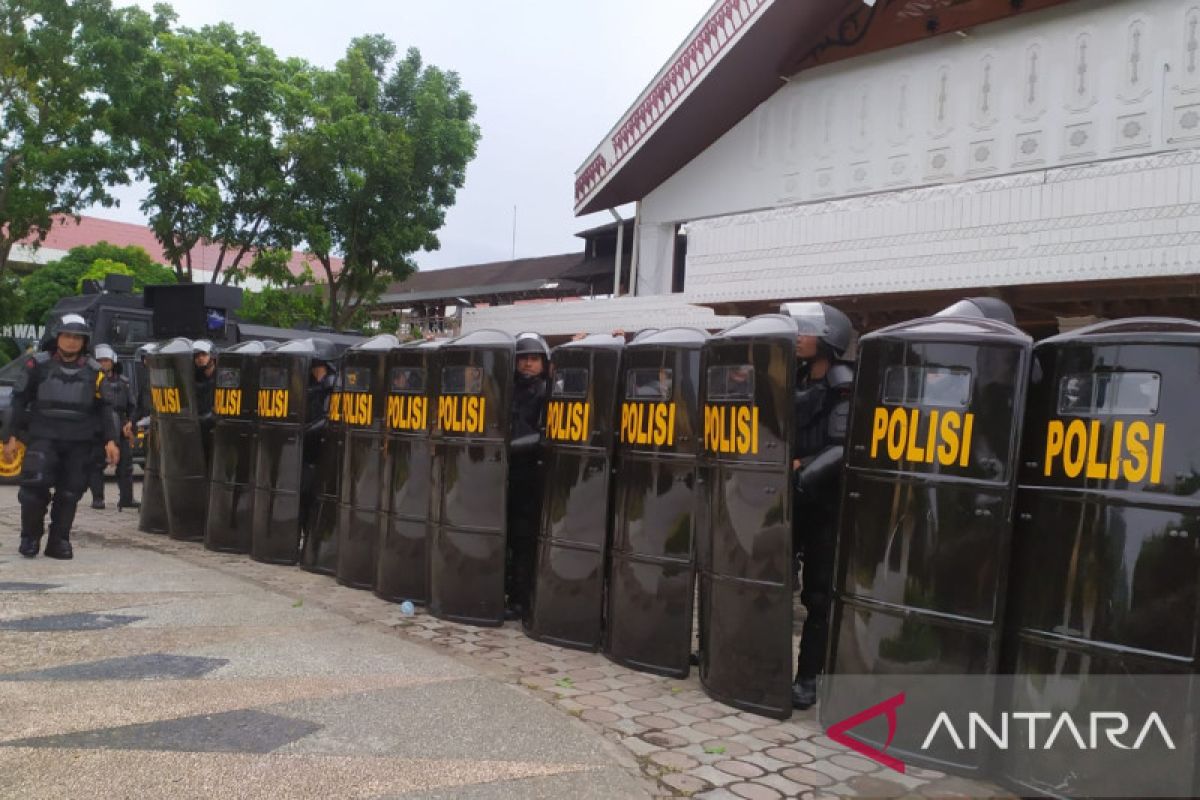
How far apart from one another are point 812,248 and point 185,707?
44.4ft

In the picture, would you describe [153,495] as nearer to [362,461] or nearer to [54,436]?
[54,436]

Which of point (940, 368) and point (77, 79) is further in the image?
point (77, 79)

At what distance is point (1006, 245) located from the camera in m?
13.0

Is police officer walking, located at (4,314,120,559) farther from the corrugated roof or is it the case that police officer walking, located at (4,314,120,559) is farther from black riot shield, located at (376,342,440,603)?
the corrugated roof

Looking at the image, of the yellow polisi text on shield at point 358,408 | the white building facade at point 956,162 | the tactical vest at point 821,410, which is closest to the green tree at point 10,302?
the white building facade at point 956,162

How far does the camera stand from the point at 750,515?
4461 millimetres

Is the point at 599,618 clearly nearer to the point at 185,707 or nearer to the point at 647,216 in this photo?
the point at 185,707

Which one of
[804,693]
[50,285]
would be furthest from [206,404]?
[50,285]

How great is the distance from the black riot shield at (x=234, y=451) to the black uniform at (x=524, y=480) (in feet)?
9.60

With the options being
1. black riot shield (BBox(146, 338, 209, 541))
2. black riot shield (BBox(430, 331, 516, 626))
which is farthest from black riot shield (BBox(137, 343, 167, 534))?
black riot shield (BBox(430, 331, 516, 626))

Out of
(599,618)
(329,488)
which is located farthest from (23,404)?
(599,618)

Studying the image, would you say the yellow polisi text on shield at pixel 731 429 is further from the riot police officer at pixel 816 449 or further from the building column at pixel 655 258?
the building column at pixel 655 258

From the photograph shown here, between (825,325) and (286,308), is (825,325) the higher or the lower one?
the lower one

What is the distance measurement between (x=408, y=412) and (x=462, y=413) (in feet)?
2.10
